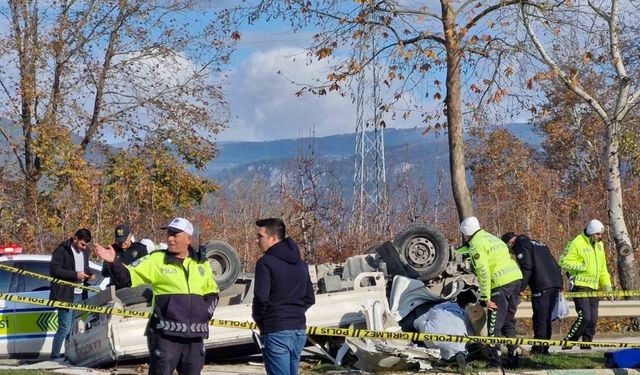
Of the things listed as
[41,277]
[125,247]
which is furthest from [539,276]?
[41,277]

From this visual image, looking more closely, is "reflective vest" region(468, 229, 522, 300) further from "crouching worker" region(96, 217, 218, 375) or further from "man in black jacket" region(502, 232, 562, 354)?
"crouching worker" region(96, 217, 218, 375)

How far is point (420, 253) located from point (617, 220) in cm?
628

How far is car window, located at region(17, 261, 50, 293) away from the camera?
12710 mm

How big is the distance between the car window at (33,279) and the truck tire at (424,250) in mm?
4459

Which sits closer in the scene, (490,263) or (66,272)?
(490,263)

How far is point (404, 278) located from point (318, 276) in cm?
111

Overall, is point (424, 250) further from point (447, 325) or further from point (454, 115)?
point (454, 115)

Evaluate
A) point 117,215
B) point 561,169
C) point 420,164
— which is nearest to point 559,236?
point 420,164

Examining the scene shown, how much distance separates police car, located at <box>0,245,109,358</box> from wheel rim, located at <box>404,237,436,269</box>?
14.7 ft

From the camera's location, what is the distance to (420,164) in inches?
1128

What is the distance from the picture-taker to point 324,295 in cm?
1127

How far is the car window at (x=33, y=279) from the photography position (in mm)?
12710

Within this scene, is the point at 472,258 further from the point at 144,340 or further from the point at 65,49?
the point at 65,49

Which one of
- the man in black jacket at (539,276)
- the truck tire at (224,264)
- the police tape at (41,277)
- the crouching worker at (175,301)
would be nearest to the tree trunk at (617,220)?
the man in black jacket at (539,276)
